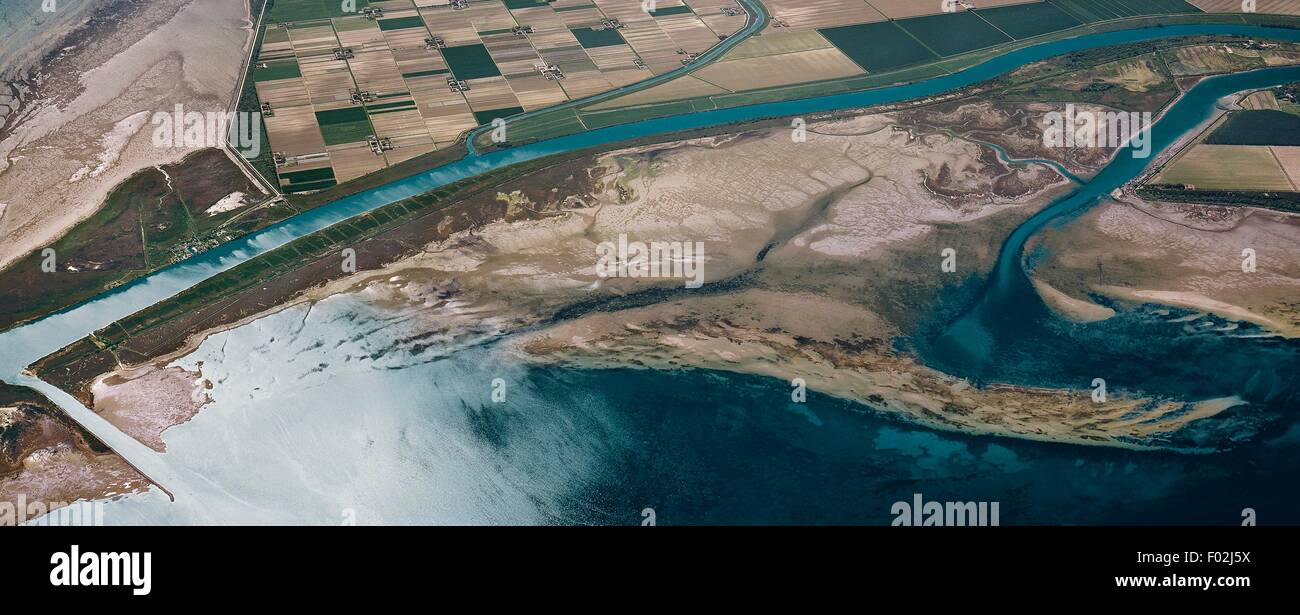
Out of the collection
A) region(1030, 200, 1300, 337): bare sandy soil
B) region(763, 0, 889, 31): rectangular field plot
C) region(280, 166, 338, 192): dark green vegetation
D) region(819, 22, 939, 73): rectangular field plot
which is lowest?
region(1030, 200, 1300, 337): bare sandy soil

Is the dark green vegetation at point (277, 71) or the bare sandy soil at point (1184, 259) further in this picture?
the dark green vegetation at point (277, 71)

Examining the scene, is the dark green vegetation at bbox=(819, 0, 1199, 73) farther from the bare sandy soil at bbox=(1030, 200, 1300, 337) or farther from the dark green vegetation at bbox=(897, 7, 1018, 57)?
the bare sandy soil at bbox=(1030, 200, 1300, 337)

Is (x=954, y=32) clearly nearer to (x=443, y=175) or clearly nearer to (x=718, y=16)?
(x=718, y=16)

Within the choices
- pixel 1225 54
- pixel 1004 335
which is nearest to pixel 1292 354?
pixel 1004 335

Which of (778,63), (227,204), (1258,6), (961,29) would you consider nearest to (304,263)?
(227,204)

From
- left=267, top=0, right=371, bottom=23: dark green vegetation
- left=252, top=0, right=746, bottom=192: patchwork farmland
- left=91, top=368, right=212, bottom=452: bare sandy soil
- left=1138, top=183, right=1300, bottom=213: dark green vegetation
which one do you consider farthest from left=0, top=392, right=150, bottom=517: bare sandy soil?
left=1138, top=183, right=1300, bottom=213: dark green vegetation

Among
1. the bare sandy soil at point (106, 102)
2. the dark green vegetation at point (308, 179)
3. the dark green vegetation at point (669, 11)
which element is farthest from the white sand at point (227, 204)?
the dark green vegetation at point (669, 11)

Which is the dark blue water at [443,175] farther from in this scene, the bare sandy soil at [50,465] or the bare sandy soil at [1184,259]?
the bare sandy soil at [1184,259]
